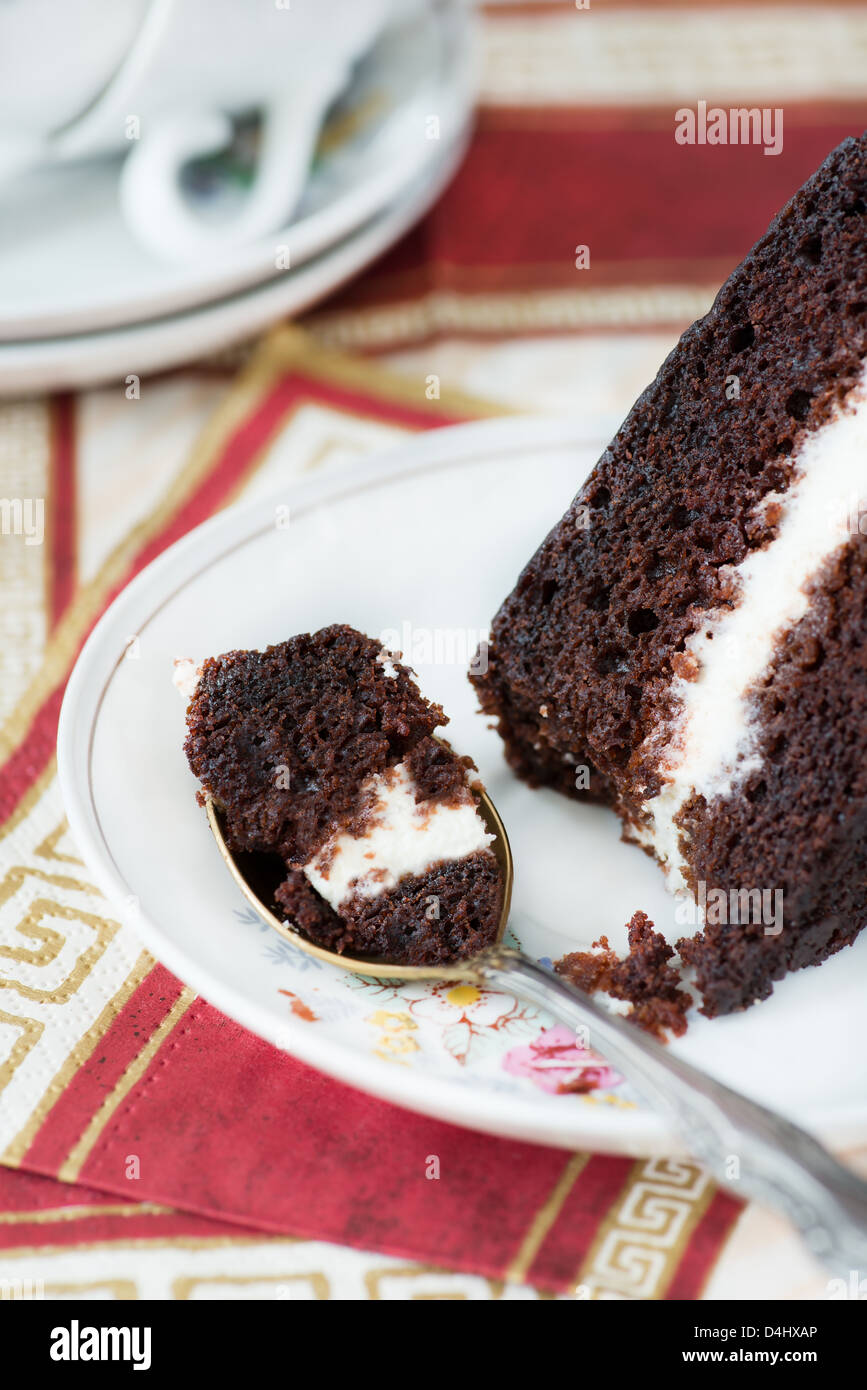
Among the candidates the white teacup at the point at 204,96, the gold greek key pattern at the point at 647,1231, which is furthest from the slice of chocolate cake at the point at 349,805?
the white teacup at the point at 204,96

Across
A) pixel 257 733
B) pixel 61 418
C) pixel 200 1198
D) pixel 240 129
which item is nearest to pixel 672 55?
pixel 240 129

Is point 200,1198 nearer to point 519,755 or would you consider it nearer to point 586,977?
point 586,977

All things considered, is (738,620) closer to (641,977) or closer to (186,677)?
(641,977)

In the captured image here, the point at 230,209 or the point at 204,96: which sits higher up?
the point at 204,96

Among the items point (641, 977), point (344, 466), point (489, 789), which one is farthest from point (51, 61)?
point (641, 977)

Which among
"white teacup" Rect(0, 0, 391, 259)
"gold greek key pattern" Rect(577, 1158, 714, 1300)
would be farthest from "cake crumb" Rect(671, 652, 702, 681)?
"white teacup" Rect(0, 0, 391, 259)

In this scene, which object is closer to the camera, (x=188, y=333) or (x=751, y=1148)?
(x=751, y=1148)
